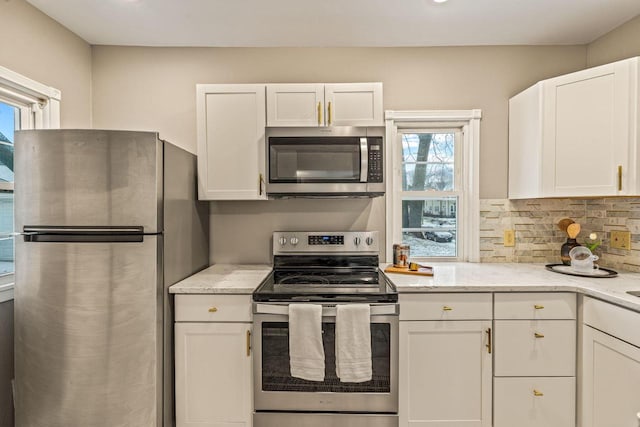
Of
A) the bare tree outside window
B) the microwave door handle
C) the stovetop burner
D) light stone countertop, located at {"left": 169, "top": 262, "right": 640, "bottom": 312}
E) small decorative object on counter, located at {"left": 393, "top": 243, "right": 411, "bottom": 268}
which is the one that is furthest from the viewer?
the bare tree outside window

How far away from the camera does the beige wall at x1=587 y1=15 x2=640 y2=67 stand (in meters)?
2.00

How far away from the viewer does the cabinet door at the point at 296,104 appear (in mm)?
2111

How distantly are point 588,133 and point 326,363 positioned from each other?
1.96 meters

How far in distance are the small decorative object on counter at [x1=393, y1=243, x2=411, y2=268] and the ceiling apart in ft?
4.65

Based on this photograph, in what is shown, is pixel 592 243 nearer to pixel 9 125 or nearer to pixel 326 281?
pixel 326 281

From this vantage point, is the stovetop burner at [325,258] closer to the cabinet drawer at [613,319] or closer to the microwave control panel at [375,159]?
the microwave control panel at [375,159]

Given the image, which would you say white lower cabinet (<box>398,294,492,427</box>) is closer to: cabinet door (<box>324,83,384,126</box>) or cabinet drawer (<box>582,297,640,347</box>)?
cabinet drawer (<box>582,297,640,347</box>)

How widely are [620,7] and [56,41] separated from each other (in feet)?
11.1

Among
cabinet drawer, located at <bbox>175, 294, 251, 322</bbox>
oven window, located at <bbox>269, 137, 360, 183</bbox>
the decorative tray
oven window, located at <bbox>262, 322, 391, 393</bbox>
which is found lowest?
oven window, located at <bbox>262, 322, 391, 393</bbox>

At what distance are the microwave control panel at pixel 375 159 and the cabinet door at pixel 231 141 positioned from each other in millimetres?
675

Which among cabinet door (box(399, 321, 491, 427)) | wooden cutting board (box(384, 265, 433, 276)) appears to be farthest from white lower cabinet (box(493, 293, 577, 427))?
wooden cutting board (box(384, 265, 433, 276))

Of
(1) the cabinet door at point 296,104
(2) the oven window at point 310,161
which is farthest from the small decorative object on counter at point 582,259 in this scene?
(1) the cabinet door at point 296,104

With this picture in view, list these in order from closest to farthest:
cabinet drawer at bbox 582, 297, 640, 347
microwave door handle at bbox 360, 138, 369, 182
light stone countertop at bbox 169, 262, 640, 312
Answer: cabinet drawer at bbox 582, 297, 640, 347
light stone countertop at bbox 169, 262, 640, 312
microwave door handle at bbox 360, 138, 369, 182

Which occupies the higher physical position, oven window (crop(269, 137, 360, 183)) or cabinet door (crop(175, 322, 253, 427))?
oven window (crop(269, 137, 360, 183))
